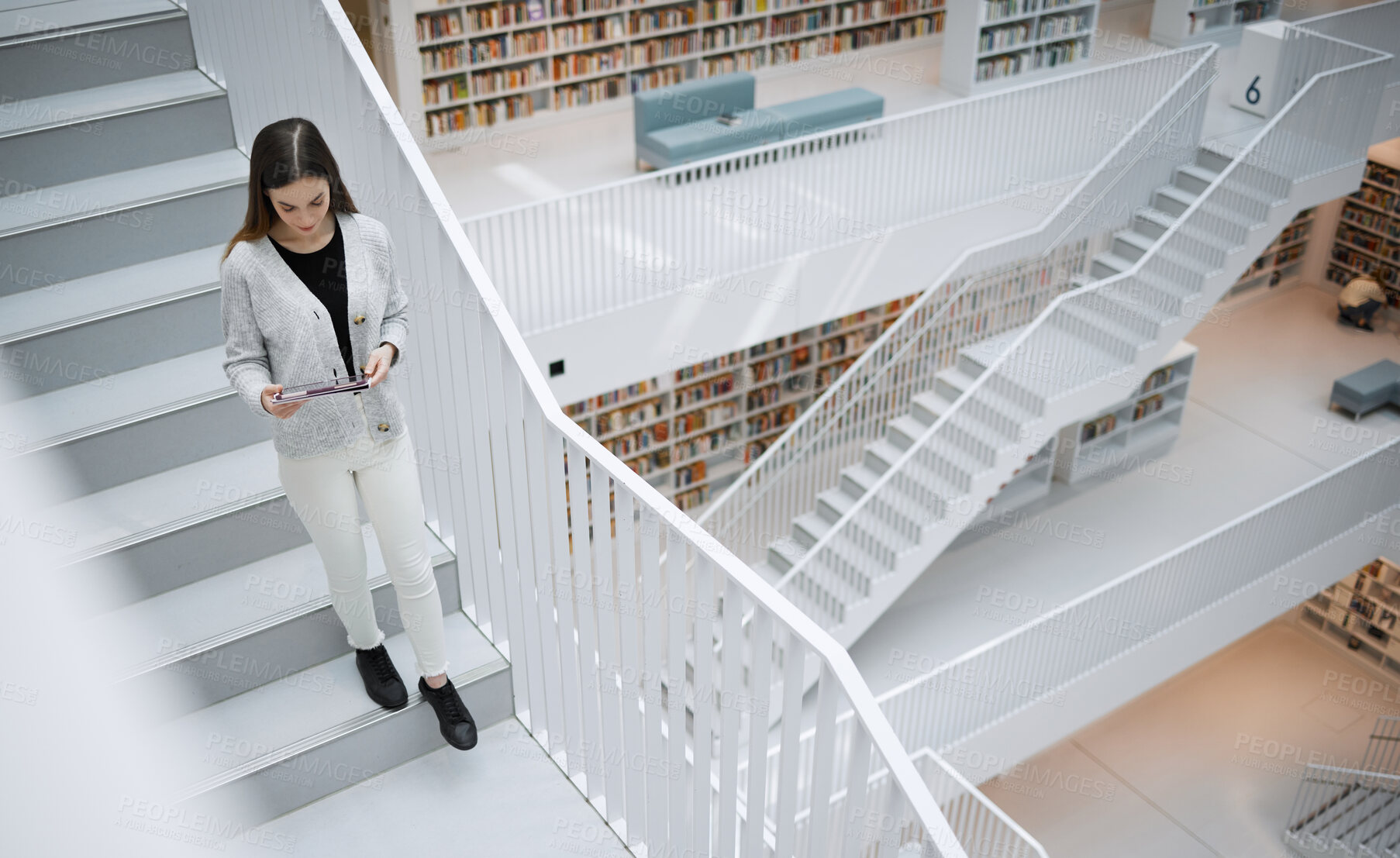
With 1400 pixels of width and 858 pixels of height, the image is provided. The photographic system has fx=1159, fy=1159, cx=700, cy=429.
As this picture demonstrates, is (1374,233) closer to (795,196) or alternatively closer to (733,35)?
(733,35)

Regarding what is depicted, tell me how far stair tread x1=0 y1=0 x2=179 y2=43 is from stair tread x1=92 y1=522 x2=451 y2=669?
1.65 meters

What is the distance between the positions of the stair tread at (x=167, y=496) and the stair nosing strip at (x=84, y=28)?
1.32m

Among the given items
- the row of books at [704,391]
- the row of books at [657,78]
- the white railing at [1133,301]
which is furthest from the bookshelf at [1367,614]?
the row of books at [657,78]

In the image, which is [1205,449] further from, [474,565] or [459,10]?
[474,565]

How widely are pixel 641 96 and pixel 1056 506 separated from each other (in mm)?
4799

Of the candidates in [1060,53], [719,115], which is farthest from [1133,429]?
[719,115]

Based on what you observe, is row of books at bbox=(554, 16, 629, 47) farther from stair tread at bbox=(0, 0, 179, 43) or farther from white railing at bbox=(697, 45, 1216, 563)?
stair tread at bbox=(0, 0, 179, 43)

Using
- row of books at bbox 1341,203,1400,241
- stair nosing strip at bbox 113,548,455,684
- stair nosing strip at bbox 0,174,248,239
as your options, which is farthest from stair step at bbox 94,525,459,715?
row of books at bbox 1341,203,1400,241

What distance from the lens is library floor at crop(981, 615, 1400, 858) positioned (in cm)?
897

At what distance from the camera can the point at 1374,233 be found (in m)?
13.3

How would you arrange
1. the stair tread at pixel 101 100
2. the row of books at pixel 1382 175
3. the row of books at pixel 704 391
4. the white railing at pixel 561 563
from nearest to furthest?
the white railing at pixel 561 563 → the stair tread at pixel 101 100 → the row of books at pixel 704 391 → the row of books at pixel 1382 175

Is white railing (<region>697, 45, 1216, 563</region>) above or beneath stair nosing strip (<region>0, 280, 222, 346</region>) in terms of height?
beneath

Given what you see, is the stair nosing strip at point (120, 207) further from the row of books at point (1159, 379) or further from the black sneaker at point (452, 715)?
the row of books at point (1159, 379)

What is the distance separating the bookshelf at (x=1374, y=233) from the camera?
13.1m
